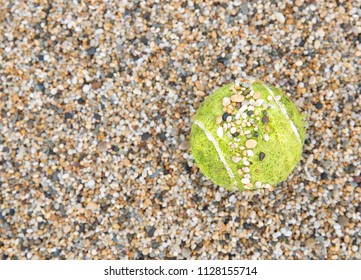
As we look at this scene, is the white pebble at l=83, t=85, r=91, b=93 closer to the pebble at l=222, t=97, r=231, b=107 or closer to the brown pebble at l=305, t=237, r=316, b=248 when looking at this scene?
the pebble at l=222, t=97, r=231, b=107

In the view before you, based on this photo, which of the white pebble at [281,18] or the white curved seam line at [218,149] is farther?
the white pebble at [281,18]

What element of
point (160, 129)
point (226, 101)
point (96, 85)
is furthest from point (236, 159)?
point (96, 85)

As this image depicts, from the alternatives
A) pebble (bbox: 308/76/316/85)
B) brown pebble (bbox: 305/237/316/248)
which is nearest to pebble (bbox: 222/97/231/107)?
pebble (bbox: 308/76/316/85)

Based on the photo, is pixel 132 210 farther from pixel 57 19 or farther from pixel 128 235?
pixel 57 19

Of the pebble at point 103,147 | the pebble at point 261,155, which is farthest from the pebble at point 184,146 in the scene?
the pebble at point 261,155

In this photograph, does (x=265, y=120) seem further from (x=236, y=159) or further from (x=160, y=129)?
(x=160, y=129)

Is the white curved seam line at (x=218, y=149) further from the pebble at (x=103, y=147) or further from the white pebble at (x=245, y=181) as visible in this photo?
the pebble at (x=103, y=147)
